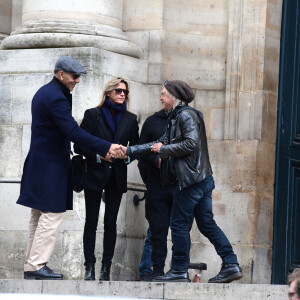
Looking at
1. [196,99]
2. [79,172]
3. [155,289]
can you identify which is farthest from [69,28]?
[155,289]

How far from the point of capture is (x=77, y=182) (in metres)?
8.95

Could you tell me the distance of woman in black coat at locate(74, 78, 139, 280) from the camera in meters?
9.00

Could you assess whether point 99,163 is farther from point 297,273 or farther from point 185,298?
point 297,273

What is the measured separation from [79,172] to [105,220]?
462 mm

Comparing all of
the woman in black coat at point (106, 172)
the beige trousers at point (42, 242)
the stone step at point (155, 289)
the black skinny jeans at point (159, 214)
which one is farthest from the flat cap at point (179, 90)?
the stone step at point (155, 289)

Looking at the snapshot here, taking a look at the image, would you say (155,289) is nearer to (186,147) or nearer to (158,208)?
(186,147)

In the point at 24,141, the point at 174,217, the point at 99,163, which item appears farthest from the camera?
the point at 24,141

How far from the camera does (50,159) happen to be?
8.66 m

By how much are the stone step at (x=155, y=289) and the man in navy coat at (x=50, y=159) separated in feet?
1.09

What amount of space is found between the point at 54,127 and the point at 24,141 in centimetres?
165

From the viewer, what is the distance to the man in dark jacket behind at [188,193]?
844 centimetres

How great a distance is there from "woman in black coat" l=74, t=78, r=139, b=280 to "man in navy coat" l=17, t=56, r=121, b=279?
29cm

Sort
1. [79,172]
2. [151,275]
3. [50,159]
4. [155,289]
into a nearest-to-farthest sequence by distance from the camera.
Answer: [155,289]
[50,159]
[79,172]
[151,275]

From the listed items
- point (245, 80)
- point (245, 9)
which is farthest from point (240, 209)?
point (245, 9)
